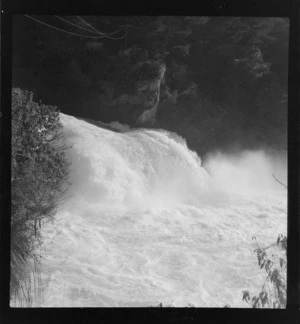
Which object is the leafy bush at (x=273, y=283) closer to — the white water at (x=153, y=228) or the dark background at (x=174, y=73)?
the white water at (x=153, y=228)

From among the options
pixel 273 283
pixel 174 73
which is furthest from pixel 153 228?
pixel 174 73

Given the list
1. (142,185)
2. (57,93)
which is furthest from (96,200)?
(57,93)

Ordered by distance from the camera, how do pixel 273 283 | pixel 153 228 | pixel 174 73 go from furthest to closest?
pixel 174 73
pixel 153 228
pixel 273 283

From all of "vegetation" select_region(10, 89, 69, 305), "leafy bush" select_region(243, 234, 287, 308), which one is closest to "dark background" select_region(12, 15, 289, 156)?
"vegetation" select_region(10, 89, 69, 305)

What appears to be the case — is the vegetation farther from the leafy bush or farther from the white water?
the leafy bush

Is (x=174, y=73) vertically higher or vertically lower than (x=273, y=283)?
higher

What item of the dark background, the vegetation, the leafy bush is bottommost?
the leafy bush

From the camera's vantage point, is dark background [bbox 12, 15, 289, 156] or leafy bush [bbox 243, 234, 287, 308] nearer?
leafy bush [bbox 243, 234, 287, 308]

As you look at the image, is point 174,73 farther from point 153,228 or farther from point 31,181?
point 31,181
